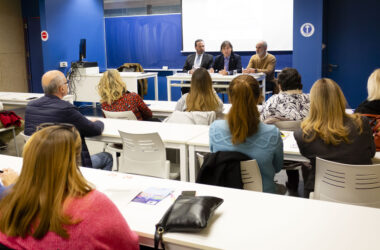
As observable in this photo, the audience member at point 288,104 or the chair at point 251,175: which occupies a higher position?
the audience member at point 288,104

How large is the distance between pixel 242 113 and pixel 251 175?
39 cm

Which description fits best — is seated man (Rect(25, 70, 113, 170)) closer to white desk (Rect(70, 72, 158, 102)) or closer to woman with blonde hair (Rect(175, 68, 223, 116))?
woman with blonde hair (Rect(175, 68, 223, 116))

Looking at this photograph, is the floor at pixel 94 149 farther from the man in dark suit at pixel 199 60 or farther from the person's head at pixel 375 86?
the man in dark suit at pixel 199 60

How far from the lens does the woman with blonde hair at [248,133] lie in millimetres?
2582

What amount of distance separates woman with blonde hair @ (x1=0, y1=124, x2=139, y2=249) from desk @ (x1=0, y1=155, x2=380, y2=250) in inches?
15.3

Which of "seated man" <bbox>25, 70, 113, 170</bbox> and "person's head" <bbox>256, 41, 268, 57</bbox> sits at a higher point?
"person's head" <bbox>256, 41, 268, 57</bbox>

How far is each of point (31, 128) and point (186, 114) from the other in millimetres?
1375

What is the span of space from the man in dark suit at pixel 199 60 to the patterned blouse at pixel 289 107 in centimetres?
449

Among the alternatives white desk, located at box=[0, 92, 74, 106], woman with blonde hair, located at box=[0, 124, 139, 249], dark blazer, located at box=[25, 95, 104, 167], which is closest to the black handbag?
woman with blonde hair, located at box=[0, 124, 139, 249]

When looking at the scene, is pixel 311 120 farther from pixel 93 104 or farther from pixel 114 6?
pixel 114 6

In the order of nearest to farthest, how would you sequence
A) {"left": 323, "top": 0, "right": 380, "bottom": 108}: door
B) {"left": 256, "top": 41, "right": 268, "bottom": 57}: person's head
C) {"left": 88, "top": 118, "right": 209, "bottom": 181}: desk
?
{"left": 88, "top": 118, "right": 209, "bottom": 181}: desk → {"left": 323, "top": 0, "right": 380, "bottom": 108}: door → {"left": 256, "top": 41, "right": 268, "bottom": 57}: person's head

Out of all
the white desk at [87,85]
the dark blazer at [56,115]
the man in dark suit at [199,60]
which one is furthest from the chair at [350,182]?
the white desk at [87,85]

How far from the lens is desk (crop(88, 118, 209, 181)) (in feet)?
11.2

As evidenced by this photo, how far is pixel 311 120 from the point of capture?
2691mm
